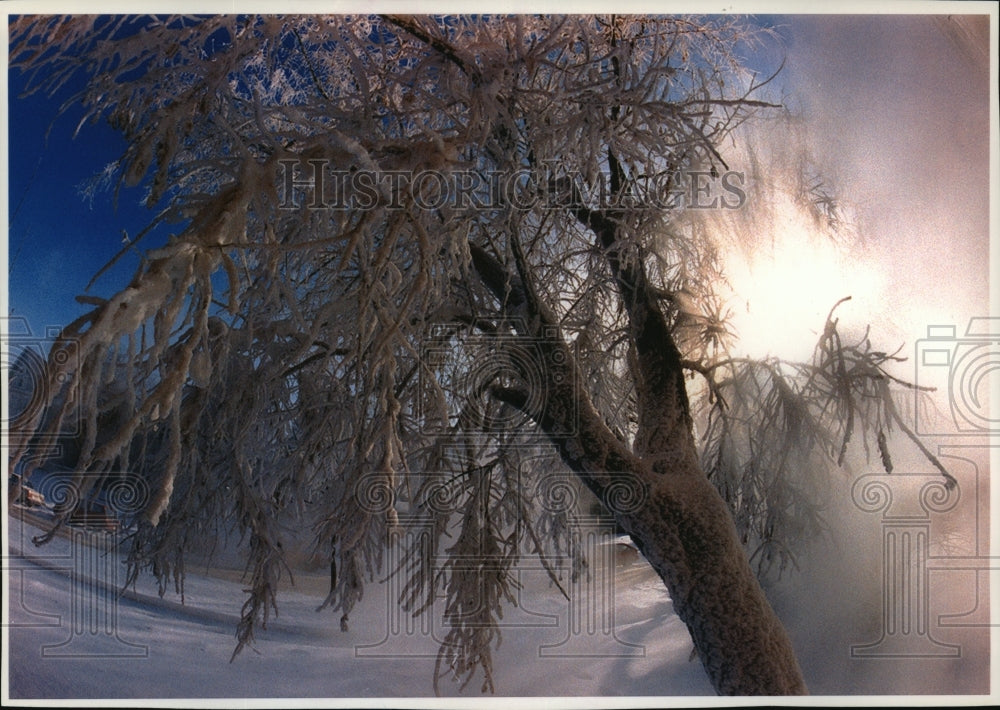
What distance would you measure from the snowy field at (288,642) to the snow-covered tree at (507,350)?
0.07m

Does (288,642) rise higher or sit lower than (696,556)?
lower

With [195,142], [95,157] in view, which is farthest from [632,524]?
[95,157]

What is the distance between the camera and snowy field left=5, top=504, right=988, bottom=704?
2.07 meters

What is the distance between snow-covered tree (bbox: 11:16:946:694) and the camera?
6.68 ft

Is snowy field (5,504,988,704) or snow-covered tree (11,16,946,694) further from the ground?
snow-covered tree (11,16,946,694)

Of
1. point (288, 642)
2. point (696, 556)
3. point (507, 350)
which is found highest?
point (507, 350)

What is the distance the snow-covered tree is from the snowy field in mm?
72

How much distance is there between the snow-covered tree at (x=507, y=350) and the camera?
6.68 feet

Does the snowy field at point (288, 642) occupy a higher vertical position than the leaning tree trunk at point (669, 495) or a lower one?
lower

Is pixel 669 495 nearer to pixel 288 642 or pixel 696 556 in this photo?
pixel 696 556

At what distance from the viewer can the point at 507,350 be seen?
6.77 ft

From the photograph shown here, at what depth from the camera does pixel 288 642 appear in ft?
6.79

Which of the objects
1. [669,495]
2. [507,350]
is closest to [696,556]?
[669,495]

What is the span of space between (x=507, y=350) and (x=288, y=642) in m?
0.97
